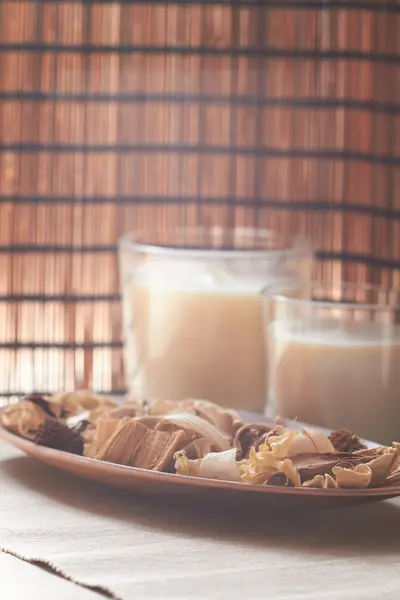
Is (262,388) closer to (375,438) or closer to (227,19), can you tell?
(375,438)

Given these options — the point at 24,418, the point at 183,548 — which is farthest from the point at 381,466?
the point at 24,418

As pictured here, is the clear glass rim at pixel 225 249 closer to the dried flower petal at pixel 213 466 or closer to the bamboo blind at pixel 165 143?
the bamboo blind at pixel 165 143

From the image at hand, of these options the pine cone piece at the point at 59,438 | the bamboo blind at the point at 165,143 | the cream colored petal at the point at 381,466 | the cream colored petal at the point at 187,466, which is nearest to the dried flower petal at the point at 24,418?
the pine cone piece at the point at 59,438

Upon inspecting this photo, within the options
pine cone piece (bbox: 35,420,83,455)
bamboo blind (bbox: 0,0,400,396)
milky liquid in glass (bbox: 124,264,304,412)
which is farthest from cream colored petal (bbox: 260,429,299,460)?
bamboo blind (bbox: 0,0,400,396)

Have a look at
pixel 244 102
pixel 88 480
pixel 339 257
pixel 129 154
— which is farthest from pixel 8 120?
pixel 88 480

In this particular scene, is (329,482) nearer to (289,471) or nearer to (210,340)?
(289,471)

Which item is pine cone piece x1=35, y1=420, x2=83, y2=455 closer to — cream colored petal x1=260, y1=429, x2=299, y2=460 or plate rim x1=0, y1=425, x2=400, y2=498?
plate rim x1=0, y1=425, x2=400, y2=498
